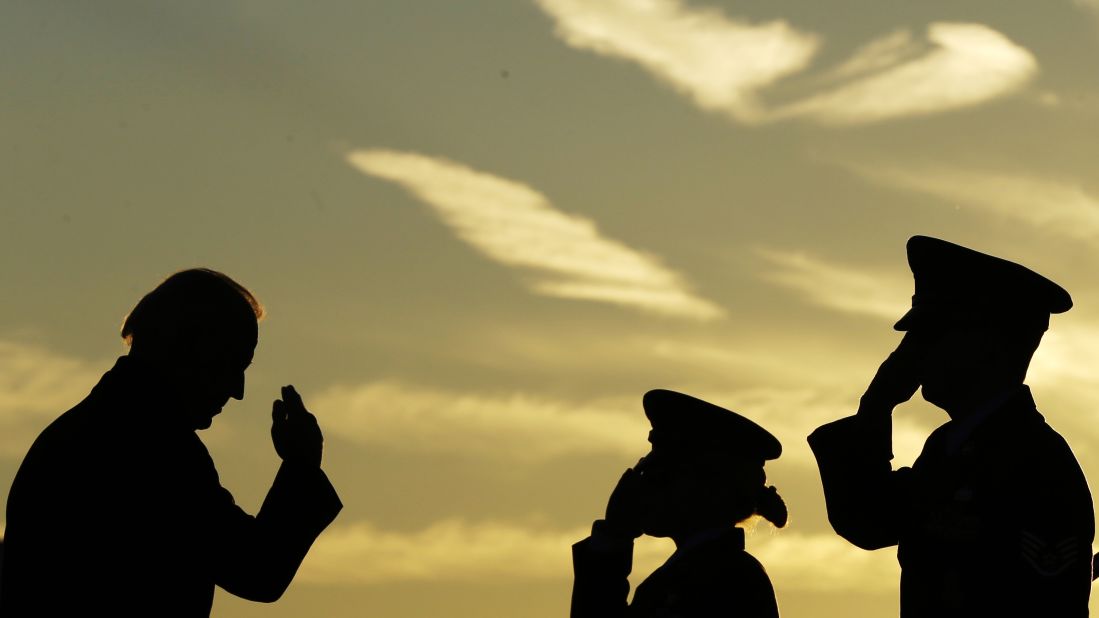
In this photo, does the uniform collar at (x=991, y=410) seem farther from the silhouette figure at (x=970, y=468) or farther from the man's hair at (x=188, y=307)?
the man's hair at (x=188, y=307)

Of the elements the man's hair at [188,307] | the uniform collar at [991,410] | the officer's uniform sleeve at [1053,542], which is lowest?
the officer's uniform sleeve at [1053,542]

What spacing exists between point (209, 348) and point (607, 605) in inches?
99.0

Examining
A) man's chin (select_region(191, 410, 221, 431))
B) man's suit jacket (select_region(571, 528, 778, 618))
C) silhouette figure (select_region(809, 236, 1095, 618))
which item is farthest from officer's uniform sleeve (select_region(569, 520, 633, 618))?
man's chin (select_region(191, 410, 221, 431))

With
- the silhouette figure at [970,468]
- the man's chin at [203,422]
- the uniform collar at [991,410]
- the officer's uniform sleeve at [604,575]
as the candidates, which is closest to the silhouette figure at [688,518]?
the officer's uniform sleeve at [604,575]

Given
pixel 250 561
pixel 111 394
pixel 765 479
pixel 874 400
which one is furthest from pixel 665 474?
pixel 111 394

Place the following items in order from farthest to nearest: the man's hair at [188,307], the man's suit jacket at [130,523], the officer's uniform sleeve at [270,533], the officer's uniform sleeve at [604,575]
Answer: the officer's uniform sleeve at [604,575] < the man's hair at [188,307] < the officer's uniform sleeve at [270,533] < the man's suit jacket at [130,523]

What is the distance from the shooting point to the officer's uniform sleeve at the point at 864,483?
23.6 feet

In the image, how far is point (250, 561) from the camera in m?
7.38

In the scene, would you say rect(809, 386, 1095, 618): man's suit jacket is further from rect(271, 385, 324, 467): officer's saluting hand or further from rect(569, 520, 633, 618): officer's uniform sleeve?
rect(271, 385, 324, 467): officer's saluting hand

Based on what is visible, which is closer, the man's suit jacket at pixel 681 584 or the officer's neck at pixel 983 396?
the officer's neck at pixel 983 396

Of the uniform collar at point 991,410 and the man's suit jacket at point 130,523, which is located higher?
A: the uniform collar at point 991,410

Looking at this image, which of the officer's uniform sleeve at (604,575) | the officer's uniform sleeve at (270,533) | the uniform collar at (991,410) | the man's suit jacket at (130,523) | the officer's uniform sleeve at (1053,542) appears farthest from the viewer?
the officer's uniform sleeve at (604,575)

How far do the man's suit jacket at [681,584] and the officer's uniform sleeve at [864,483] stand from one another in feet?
4.71

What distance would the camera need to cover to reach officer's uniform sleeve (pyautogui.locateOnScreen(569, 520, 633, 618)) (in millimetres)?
8219
